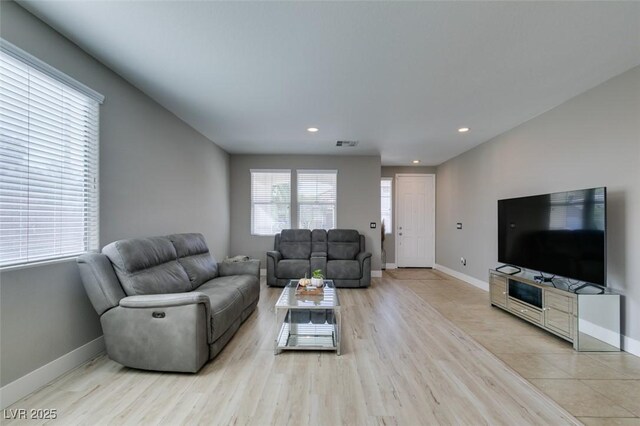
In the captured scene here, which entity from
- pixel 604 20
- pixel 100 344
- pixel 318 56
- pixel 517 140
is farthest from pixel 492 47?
pixel 100 344

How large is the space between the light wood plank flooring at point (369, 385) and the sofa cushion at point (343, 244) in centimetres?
241

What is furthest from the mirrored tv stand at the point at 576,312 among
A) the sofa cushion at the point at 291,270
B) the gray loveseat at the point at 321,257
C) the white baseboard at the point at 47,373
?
the white baseboard at the point at 47,373

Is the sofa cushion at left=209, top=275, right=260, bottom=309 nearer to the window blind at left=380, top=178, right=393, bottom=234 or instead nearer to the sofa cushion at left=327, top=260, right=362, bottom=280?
the sofa cushion at left=327, top=260, right=362, bottom=280

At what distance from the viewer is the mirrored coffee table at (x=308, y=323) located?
2605mm

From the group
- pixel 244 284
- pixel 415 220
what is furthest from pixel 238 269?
pixel 415 220

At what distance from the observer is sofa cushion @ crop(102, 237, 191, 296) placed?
2.33 m

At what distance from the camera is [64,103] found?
219cm

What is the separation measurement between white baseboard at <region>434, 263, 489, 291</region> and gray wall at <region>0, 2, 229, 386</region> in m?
4.96

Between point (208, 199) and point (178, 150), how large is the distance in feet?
3.89

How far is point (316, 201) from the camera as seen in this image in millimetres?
5996

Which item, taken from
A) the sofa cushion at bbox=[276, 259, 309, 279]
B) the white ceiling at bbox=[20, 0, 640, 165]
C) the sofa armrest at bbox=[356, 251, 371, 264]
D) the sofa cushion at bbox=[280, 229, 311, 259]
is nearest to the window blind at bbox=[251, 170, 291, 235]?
the sofa cushion at bbox=[280, 229, 311, 259]

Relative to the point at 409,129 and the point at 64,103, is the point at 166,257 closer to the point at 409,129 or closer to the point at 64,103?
the point at 64,103

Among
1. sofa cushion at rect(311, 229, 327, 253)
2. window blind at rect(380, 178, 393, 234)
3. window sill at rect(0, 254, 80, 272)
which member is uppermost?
window blind at rect(380, 178, 393, 234)

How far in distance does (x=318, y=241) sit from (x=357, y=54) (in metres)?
3.85
